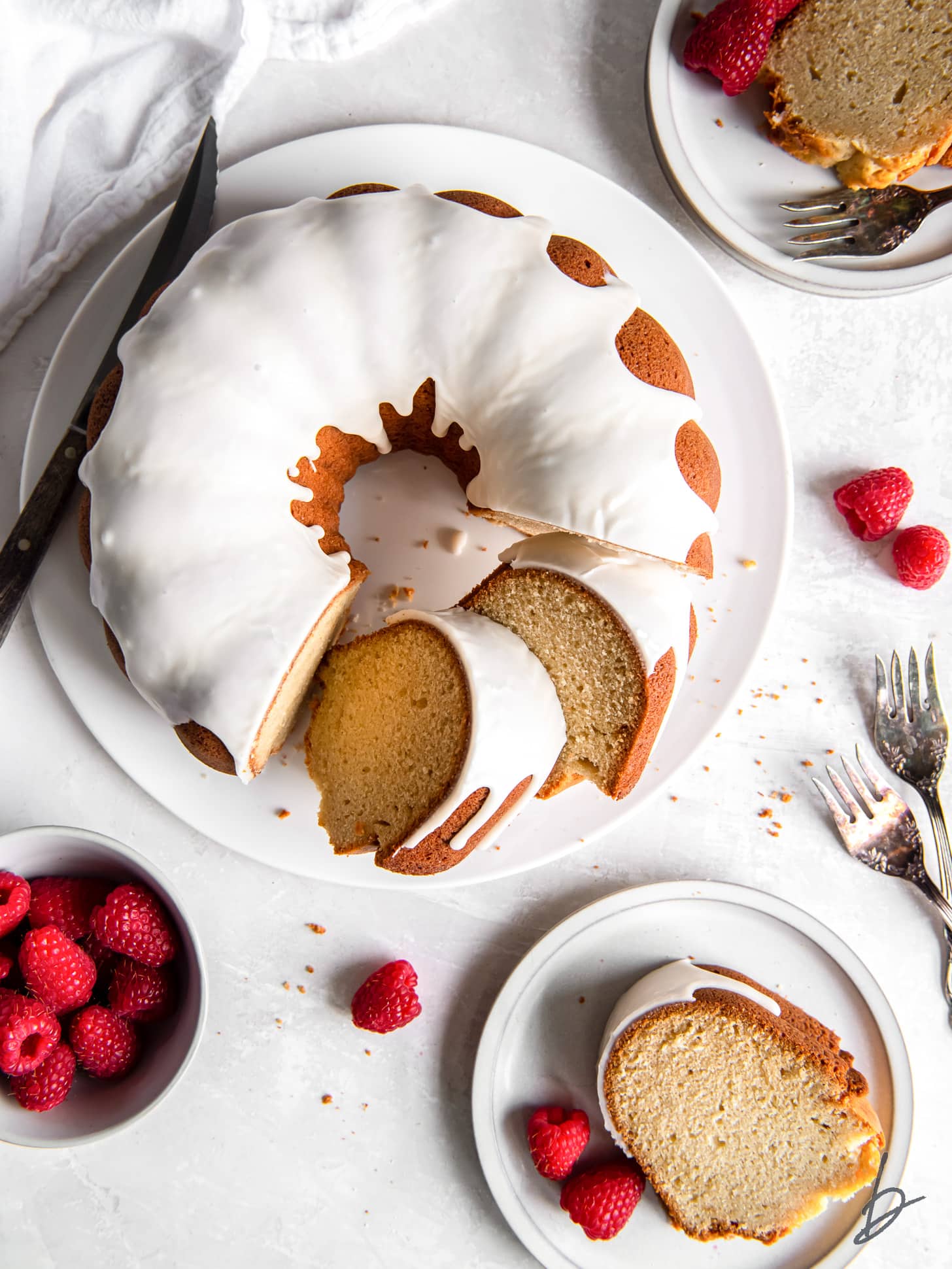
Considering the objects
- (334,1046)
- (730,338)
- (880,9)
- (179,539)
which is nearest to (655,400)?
(730,338)

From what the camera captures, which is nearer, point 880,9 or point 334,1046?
point 880,9

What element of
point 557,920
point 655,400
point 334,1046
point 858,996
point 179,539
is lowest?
point 334,1046

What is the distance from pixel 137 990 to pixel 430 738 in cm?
72

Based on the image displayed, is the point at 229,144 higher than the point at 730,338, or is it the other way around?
A: the point at 730,338

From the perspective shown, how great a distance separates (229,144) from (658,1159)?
2.24 m

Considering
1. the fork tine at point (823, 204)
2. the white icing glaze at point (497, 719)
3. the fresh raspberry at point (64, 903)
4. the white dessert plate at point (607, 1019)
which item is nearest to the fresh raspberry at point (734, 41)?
the fork tine at point (823, 204)

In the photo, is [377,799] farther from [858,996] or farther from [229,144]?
[229,144]

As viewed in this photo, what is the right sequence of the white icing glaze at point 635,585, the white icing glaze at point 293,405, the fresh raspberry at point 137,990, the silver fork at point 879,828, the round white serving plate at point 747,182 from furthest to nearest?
the silver fork at point 879,828
the round white serving plate at point 747,182
the fresh raspberry at point 137,990
the white icing glaze at point 635,585
the white icing glaze at point 293,405

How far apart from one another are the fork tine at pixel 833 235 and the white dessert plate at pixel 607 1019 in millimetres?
1322

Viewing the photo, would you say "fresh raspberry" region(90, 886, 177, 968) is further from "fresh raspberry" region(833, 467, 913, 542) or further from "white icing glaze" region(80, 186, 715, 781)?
"fresh raspberry" region(833, 467, 913, 542)

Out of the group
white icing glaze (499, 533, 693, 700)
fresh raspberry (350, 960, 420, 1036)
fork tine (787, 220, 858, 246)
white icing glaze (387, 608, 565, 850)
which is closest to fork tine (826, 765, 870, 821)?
white icing glaze (499, 533, 693, 700)

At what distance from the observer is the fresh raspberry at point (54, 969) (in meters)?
1.57

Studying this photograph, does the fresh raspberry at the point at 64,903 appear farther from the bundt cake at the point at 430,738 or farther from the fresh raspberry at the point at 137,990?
the bundt cake at the point at 430,738

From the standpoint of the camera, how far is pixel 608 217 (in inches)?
69.4
